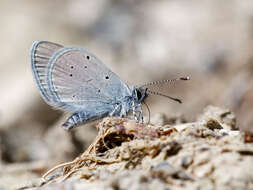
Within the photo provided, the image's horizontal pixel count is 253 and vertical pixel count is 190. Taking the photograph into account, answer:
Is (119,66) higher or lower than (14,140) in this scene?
higher

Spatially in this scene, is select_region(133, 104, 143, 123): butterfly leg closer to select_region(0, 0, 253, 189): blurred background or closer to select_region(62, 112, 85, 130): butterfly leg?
select_region(62, 112, 85, 130): butterfly leg

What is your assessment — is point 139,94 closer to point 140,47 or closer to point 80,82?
point 80,82

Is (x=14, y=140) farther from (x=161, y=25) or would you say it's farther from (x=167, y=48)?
(x=161, y=25)

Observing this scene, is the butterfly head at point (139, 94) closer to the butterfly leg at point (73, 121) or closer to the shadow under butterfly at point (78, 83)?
the shadow under butterfly at point (78, 83)

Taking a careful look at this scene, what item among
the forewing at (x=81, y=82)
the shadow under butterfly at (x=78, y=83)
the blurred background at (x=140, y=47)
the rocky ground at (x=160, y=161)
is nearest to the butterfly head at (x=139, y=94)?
the shadow under butterfly at (x=78, y=83)

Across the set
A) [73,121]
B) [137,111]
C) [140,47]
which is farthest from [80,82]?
[140,47]

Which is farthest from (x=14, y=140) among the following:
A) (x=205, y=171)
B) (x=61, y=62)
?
(x=205, y=171)

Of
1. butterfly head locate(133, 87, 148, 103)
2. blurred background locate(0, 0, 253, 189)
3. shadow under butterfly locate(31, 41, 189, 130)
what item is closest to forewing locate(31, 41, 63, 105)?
shadow under butterfly locate(31, 41, 189, 130)
